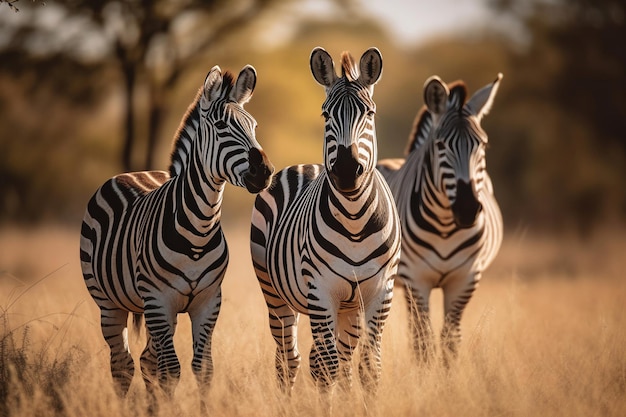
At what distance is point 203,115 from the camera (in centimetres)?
607

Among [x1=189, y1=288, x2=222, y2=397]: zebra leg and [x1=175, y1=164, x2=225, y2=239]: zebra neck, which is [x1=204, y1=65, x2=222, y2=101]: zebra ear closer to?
[x1=175, y1=164, x2=225, y2=239]: zebra neck

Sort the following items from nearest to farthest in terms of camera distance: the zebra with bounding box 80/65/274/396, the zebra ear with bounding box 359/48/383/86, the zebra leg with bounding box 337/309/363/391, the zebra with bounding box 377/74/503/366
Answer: the zebra ear with bounding box 359/48/383/86 → the zebra with bounding box 80/65/274/396 → the zebra leg with bounding box 337/309/363/391 → the zebra with bounding box 377/74/503/366

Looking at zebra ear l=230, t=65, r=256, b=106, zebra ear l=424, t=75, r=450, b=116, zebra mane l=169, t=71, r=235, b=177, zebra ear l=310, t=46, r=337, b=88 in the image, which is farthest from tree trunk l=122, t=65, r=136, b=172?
zebra ear l=310, t=46, r=337, b=88

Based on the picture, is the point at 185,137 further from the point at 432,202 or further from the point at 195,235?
the point at 432,202

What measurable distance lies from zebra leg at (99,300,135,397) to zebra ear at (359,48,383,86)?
2.88m

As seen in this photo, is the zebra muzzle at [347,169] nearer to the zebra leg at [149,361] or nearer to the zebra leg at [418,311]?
the zebra leg at [418,311]

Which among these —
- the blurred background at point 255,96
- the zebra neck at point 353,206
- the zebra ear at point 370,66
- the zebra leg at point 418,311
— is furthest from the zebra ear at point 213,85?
the blurred background at point 255,96

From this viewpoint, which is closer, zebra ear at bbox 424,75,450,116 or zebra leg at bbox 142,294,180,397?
zebra leg at bbox 142,294,180,397

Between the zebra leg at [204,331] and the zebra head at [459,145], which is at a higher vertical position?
the zebra head at [459,145]

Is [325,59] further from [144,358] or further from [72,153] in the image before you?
[72,153]

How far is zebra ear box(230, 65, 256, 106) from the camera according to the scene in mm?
6031

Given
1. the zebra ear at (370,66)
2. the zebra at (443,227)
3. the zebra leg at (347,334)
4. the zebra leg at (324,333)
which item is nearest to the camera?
the zebra leg at (324,333)

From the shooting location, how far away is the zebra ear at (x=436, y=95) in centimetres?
709

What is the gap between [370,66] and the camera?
5.70m
